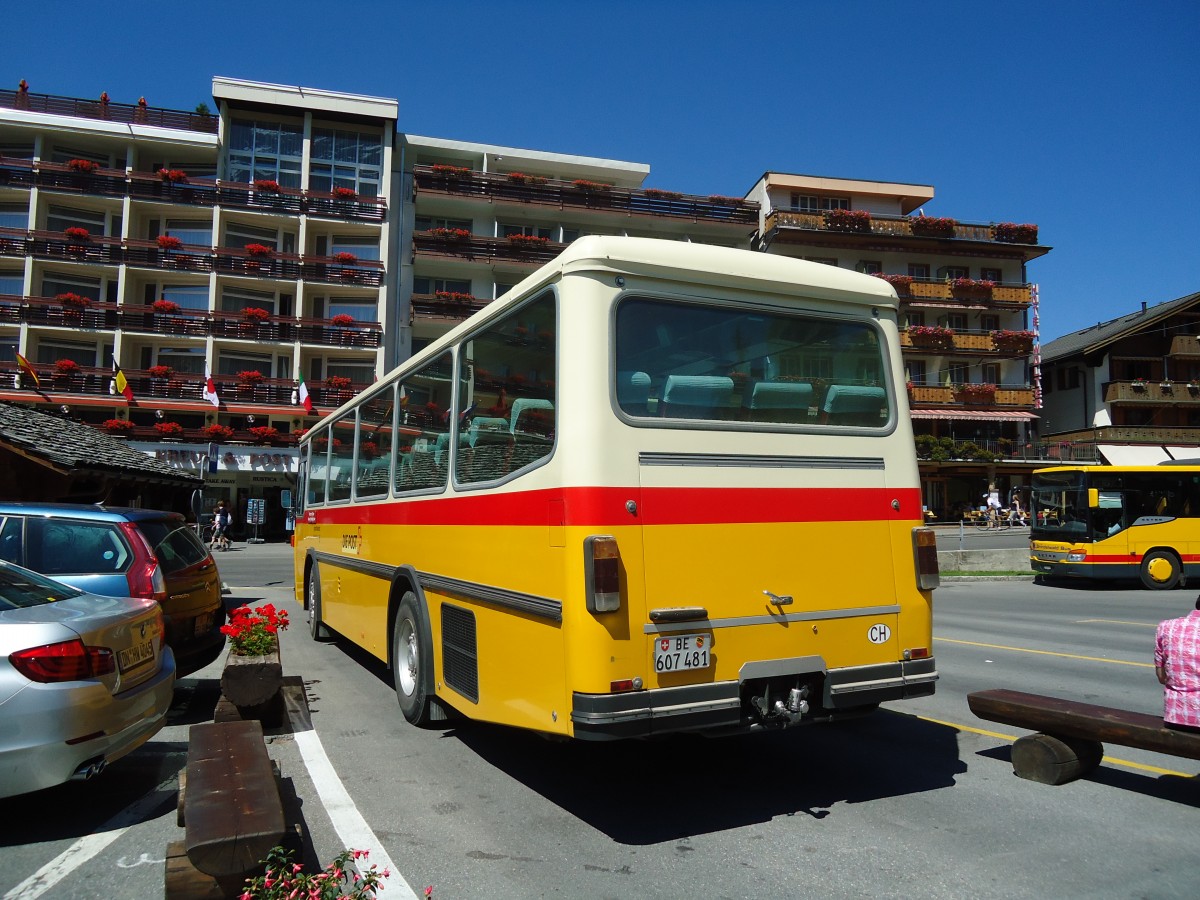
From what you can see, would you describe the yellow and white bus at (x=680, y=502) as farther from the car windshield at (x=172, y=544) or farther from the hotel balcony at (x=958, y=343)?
the hotel balcony at (x=958, y=343)

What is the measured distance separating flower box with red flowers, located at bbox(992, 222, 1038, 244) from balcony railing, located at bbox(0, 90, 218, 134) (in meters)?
45.4

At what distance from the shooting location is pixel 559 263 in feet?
16.1

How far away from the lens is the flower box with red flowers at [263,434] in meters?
40.8

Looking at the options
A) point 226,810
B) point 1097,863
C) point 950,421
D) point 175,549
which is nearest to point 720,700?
point 1097,863

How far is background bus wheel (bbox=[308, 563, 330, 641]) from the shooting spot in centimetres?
1162

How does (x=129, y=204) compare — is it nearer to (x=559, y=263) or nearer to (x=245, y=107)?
(x=245, y=107)

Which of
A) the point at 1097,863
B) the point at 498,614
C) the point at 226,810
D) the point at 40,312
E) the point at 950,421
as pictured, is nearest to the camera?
the point at 226,810

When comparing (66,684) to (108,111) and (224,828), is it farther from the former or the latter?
(108,111)

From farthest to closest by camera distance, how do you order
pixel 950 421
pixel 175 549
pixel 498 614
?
pixel 950 421, pixel 175 549, pixel 498 614

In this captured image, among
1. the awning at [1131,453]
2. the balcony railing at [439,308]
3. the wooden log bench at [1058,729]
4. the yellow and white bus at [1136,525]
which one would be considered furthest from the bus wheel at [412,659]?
the awning at [1131,453]

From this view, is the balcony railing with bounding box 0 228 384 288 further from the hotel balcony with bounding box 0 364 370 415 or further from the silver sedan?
the silver sedan

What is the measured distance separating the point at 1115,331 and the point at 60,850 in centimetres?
6052

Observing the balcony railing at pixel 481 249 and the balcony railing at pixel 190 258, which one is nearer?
the balcony railing at pixel 190 258

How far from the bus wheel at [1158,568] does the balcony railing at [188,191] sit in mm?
37985
